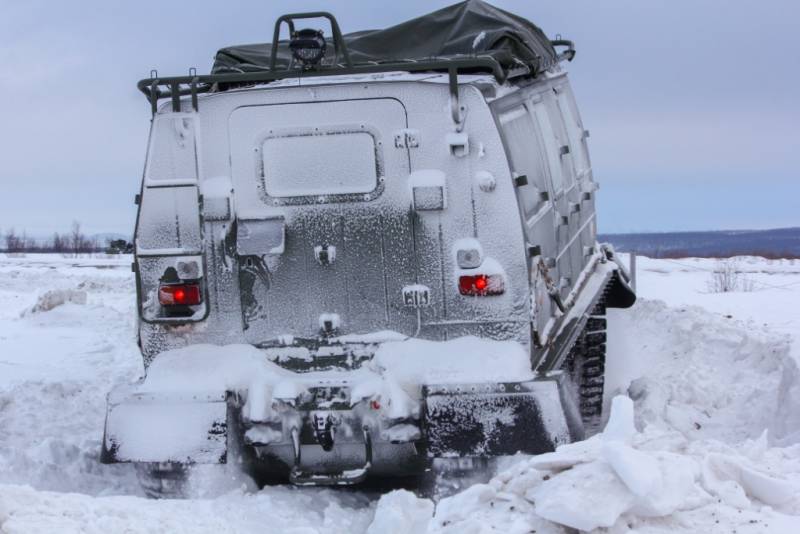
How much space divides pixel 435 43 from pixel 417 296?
2.94 meters

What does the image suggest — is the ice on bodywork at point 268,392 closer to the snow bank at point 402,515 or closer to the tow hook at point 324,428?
the tow hook at point 324,428

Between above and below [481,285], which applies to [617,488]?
below

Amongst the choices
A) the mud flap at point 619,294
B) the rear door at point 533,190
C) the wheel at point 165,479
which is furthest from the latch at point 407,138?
the mud flap at point 619,294

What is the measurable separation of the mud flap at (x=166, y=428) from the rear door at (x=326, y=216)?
51 cm

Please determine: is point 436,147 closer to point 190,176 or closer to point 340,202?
point 340,202

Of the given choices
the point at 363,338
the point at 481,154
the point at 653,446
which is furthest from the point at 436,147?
the point at 653,446

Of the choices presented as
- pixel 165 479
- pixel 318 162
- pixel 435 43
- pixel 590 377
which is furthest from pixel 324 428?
pixel 435 43

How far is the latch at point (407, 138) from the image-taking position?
18.8ft

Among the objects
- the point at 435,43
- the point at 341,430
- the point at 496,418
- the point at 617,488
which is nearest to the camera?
the point at 617,488

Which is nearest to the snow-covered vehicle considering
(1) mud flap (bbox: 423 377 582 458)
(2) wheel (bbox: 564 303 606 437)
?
(1) mud flap (bbox: 423 377 582 458)

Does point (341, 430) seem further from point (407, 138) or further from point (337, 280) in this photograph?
point (407, 138)

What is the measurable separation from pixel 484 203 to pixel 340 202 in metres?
0.77

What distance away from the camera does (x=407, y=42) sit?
27.5 ft

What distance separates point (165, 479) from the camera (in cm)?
577
